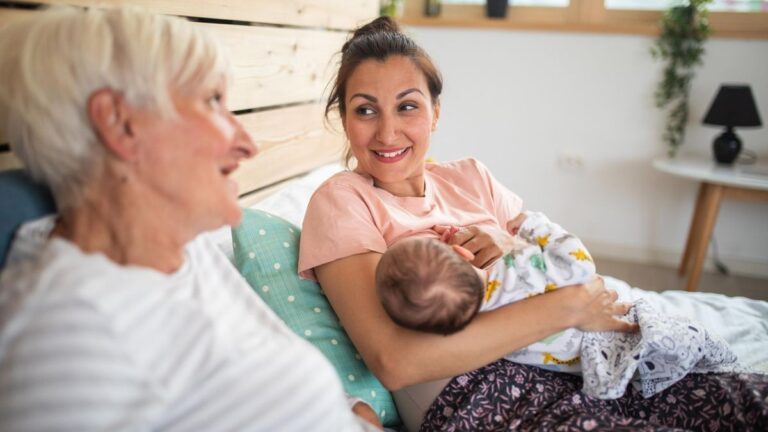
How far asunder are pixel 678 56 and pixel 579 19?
2.24ft

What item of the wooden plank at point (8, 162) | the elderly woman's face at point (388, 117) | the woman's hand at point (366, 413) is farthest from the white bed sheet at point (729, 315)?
the wooden plank at point (8, 162)

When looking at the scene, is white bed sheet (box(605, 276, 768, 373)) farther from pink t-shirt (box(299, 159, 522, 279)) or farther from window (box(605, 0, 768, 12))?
window (box(605, 0, 768, 12))

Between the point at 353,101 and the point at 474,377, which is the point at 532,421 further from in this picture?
the point at 353,101

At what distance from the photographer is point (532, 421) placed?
1.13m

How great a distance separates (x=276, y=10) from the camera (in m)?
1.80

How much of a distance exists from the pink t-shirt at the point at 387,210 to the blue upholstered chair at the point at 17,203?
521 mm

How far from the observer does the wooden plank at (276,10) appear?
131 centimetres

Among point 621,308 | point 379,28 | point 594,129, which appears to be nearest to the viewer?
point 621,308

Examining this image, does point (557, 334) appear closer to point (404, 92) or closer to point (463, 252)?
point (463, 252)

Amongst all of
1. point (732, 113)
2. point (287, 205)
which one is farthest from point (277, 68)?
point (732, 113)

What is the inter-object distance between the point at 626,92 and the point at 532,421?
3013 mm

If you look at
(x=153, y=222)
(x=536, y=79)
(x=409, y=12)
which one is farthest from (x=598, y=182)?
(x=153, y=222)

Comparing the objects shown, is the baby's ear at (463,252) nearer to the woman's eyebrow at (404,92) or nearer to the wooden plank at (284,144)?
the woman's eyebrow at (404,92)

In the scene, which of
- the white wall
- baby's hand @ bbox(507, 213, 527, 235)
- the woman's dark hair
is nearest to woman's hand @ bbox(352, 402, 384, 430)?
baby's hand @ bbox(507, 213, 527, 235)
